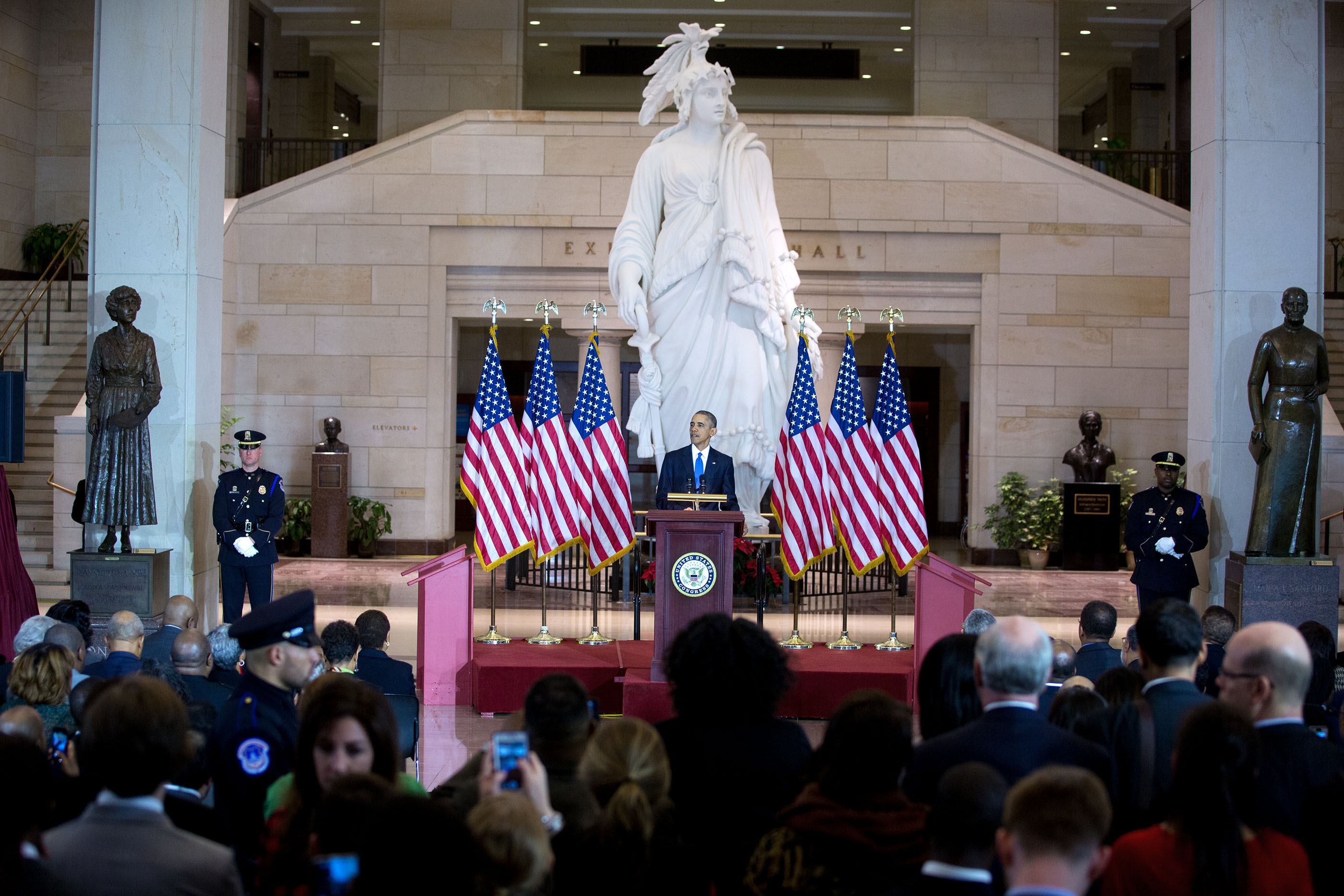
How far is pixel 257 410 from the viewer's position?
1558cm

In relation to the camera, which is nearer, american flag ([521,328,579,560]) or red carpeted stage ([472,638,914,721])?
red carpeted stage ([472,638,914,721])

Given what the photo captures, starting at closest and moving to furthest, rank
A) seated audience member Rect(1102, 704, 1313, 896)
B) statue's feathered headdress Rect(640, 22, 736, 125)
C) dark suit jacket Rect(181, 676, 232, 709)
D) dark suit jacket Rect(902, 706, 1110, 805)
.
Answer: seated audience member Rect(1102, 704, 1313, 896)
dark suit jacket Rect(902, 706, 1110, 805)
dark suit jacket Rect(181, 676, 232, 709)
statue's feathered headdress Rect(640, 22, 736, 125)

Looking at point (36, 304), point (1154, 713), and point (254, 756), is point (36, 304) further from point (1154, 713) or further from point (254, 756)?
point (1154, 713)

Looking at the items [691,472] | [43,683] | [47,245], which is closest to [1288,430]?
[691,472]

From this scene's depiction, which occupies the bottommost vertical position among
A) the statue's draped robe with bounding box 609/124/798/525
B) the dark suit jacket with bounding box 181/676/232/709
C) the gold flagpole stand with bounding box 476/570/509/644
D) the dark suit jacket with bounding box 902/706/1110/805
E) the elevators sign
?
the gold flagpole stand with bounding box 476/570/509/644

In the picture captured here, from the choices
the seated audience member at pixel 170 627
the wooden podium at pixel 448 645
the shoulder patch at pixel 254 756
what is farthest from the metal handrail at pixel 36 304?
the shoulder patch at pixel 254 756

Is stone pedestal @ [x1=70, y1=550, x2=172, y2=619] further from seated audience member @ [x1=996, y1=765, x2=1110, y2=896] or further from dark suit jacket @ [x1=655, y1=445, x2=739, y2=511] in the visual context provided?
seated audience member @ [x1=996, y1=765, x2=1110, y2=896]

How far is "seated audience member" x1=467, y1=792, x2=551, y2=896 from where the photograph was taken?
2525 mm

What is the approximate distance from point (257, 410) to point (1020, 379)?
8656 mm

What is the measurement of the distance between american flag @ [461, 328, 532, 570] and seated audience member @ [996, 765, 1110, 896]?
21.8 ft

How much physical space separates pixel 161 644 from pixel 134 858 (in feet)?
Result: 13.3

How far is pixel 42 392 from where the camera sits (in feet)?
47.4

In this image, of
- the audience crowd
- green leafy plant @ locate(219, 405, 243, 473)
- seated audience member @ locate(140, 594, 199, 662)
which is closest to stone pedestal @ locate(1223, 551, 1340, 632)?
the audience crowd

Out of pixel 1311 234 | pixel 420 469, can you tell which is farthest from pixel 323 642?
pixel 420 469
